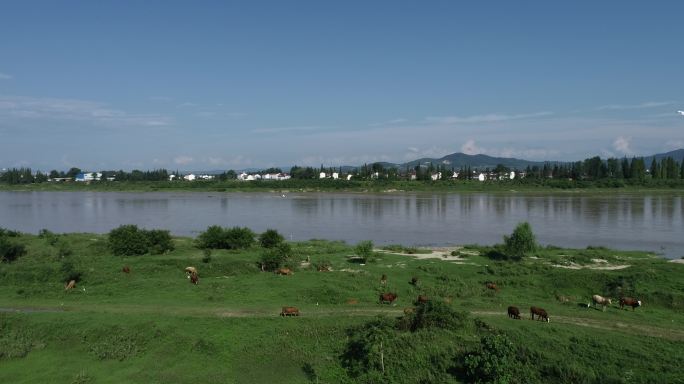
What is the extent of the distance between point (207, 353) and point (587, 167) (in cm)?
12451

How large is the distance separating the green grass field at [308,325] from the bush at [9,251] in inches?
170

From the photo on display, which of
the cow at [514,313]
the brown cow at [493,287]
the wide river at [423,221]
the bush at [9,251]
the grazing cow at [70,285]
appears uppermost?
the bush at [9,251]

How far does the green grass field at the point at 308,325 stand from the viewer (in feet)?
42.5

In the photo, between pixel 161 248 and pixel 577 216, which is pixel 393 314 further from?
pixel 577 216

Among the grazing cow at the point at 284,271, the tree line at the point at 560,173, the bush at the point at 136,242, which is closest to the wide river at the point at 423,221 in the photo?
the bush at the point at 136,242

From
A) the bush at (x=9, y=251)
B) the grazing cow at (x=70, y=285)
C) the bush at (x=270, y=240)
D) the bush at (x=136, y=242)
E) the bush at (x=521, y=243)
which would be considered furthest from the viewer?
the bush at (x=270, y=240)

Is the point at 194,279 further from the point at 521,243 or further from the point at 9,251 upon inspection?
the point at 521,243

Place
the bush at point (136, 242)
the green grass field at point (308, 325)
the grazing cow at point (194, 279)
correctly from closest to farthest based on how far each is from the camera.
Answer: the green grass field at point (308, 325) → the grazing cow at point (194, 279) → the bush at point (136, 242)

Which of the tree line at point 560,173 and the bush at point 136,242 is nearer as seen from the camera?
the bush at point 136,242

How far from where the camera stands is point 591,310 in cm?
1738

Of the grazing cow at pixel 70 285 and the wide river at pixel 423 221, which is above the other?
the grazing cow at pixel 70 285

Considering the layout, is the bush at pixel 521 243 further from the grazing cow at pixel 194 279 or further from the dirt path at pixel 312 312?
the grazing cow at pixel 194 279

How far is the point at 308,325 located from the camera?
15047 mm

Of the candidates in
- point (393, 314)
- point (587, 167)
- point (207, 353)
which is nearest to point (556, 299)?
point (393, 314)
